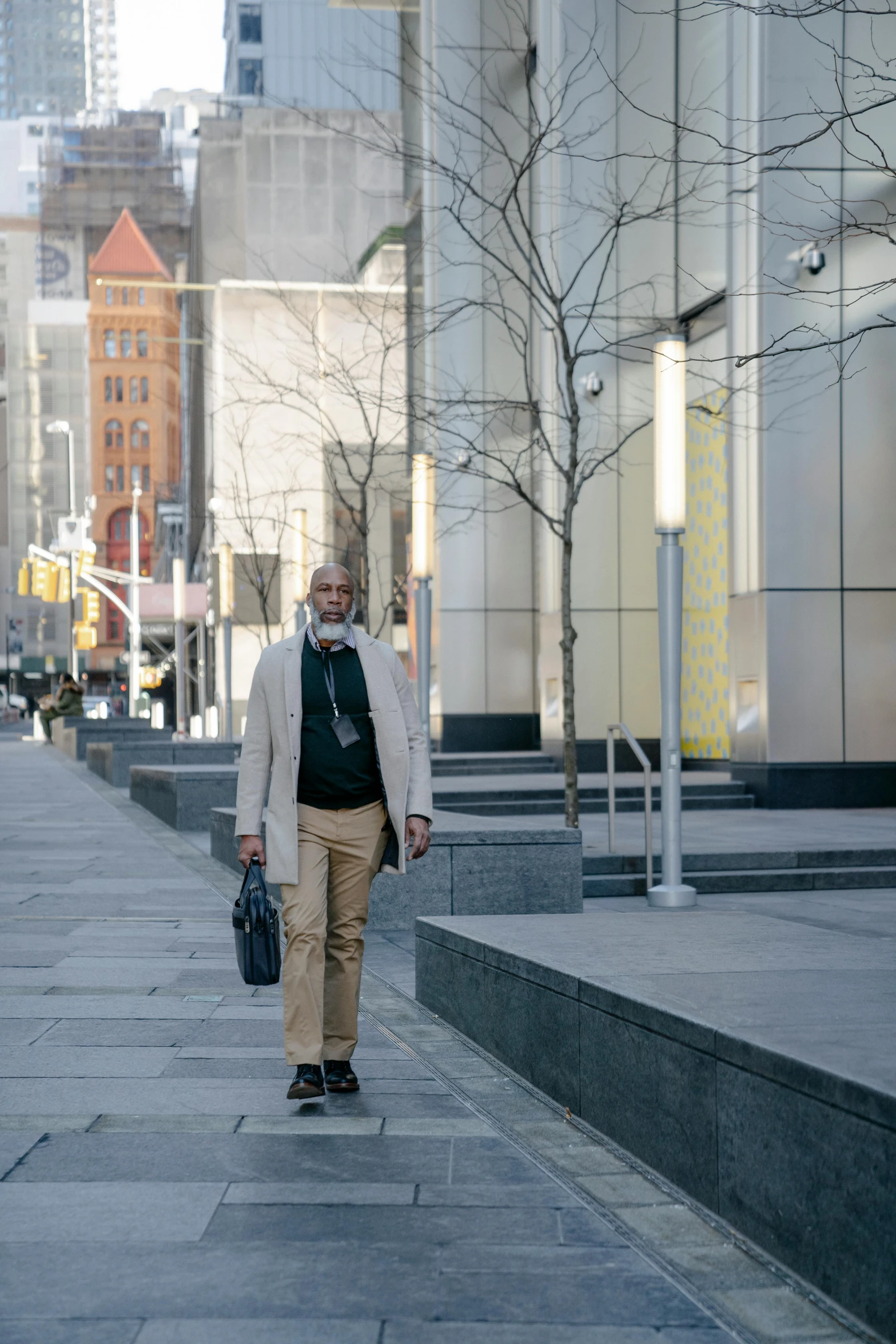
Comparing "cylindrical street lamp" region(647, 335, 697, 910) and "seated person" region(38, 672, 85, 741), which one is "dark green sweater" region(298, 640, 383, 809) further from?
"seated person" region(38, 672, 85, 741)

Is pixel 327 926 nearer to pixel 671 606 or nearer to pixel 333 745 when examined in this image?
pixel 333 745

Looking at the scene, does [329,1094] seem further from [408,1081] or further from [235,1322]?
[235,1322]

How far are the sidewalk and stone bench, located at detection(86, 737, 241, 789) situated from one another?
15880mm

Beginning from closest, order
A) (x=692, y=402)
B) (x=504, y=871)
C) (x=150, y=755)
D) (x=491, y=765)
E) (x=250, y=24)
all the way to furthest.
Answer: (x=504, y=871) → (x=692, y=402) → (x=491, y=765) → (x=150, y=755) → (x=250, y=24)

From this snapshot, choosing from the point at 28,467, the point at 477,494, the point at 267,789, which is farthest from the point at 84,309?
the point at 267,789

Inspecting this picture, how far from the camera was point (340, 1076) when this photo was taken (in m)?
6.05

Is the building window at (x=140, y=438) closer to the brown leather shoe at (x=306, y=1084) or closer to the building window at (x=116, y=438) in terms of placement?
the building window at (x=116, y=438)

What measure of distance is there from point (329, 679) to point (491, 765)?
680 inches

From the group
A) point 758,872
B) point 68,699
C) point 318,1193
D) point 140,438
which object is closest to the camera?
point 318,1193

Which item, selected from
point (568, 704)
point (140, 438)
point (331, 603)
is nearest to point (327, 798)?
point (331, 603)

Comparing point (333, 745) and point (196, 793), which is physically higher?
point (333, 745)

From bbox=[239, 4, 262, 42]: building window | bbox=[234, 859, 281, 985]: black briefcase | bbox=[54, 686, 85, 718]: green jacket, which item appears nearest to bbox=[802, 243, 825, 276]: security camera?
bbox=[234, 859, 281, 985]: black briefcase

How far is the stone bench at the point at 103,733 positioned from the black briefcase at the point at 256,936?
28621 mm

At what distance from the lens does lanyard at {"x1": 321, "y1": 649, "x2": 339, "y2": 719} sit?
19.6ft
